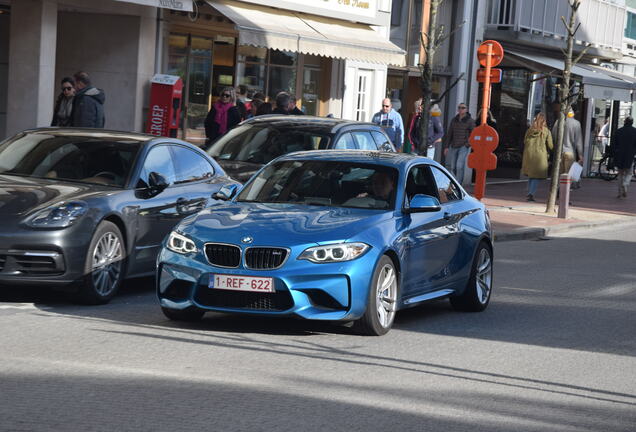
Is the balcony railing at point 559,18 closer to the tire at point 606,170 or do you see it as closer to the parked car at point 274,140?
the tire at point 606,170

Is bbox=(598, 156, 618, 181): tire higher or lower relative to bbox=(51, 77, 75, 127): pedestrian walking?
lower

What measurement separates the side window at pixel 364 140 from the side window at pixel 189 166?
3.54 meters

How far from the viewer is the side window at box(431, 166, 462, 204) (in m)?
11.3

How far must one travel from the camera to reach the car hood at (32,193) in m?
10.5

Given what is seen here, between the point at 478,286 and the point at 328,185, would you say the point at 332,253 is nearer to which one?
the point at 328,185

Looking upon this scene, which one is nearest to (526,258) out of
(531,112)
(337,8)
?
(337,8)

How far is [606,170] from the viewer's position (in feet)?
140

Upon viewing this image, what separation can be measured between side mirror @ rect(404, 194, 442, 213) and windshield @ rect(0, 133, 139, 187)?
9.47 ft

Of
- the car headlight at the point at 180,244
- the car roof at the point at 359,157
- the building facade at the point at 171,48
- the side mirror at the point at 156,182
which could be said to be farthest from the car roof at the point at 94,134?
the building facade at the point at 171,48

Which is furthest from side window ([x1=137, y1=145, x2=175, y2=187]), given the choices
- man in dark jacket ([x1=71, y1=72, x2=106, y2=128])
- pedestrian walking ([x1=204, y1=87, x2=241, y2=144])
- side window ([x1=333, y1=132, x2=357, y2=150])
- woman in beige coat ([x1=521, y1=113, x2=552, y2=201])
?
woman in beige coat ([x1=521, y1=113, x2=552, y2=201])

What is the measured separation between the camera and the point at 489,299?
12.2 m

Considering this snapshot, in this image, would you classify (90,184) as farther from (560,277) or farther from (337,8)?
(337,8)

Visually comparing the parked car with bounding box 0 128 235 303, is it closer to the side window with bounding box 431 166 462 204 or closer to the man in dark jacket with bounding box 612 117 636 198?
the side window with bounding box 431 166 462 204


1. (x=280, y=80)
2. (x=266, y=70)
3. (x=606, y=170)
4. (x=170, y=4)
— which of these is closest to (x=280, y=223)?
(x=170, y=4)
